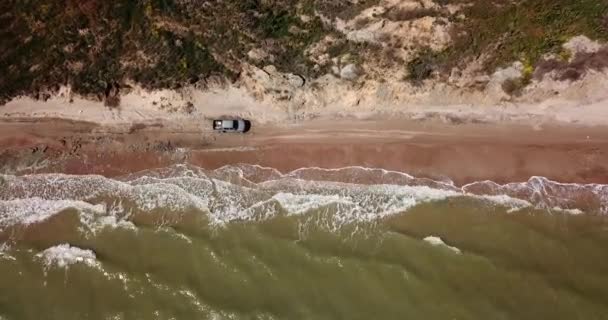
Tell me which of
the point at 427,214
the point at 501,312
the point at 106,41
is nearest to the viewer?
the point at 501,312

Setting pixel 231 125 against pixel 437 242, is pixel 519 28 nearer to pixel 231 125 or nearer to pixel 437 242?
pixel 437 242

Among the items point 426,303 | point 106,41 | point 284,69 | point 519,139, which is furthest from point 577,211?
point 106,41

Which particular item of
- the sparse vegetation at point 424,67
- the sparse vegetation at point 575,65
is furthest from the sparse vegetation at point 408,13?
the sparse vegetation at point 575,65

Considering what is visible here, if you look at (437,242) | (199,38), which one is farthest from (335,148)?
(199,38)

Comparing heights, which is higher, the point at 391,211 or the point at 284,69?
the point at 284,69

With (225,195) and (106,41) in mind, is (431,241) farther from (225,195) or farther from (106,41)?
(106,41)

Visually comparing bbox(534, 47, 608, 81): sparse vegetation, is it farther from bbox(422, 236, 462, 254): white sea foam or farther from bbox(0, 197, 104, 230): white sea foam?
bbox(0, 197, 104, 230): white sea foam
